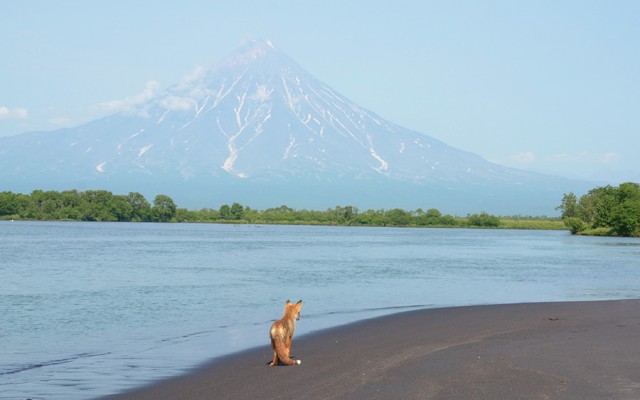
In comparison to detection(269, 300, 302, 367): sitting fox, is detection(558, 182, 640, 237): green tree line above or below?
above

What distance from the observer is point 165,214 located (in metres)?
152

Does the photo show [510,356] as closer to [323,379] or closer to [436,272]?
[323,379]

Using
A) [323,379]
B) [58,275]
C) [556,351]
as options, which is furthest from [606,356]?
[58,275]

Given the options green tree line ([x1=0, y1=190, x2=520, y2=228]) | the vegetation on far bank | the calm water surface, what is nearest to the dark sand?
the calm water surface

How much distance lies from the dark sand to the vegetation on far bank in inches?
5156

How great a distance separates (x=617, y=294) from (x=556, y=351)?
13.9 m

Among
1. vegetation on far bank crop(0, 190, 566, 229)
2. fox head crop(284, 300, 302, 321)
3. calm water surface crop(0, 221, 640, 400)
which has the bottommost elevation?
calm water surface crop(0, 221, 640, 400)

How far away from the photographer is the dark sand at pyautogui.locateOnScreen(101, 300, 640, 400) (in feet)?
33.1

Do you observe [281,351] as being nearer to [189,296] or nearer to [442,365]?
[442,365]

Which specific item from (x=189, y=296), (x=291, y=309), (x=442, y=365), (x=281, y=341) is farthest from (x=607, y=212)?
(x=281, y=341)

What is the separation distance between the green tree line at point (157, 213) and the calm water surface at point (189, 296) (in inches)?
3836

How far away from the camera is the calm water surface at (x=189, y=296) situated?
13.2m

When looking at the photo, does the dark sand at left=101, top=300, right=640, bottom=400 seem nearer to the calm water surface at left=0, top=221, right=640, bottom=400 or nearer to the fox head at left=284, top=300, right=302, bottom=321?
the fox head at left=284, top=300, right=302, bottom=321

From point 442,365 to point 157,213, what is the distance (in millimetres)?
142456
